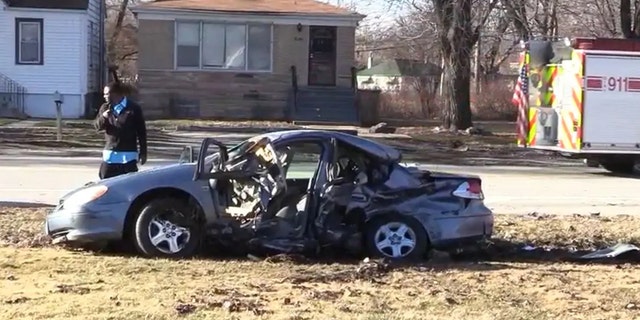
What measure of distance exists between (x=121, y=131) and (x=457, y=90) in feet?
67.1

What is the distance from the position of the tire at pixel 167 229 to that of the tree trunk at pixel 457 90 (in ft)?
65.6

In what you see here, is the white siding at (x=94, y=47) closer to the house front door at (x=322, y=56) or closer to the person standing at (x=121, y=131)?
the house front door at (x=322, y=56)

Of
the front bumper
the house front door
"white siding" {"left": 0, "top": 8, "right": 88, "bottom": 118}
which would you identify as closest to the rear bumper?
the front bumper

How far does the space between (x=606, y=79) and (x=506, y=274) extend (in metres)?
12.7

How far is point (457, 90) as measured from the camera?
30.6m

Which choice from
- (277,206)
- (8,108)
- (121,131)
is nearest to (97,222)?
(277,206)

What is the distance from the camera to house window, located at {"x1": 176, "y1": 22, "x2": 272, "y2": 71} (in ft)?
120

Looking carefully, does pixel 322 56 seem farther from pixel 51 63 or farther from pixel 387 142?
pixel 387 142

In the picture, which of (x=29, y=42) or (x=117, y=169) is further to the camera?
(x=29, y=42)

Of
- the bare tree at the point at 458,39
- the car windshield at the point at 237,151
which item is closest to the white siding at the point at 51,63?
the bare tree at the point at 458,39

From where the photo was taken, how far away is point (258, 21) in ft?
120

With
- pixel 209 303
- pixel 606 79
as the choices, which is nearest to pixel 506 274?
pixel 209 303

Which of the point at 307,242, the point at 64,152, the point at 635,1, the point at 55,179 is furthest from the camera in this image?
the point at 635,1

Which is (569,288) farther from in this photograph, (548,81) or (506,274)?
(548,81)
